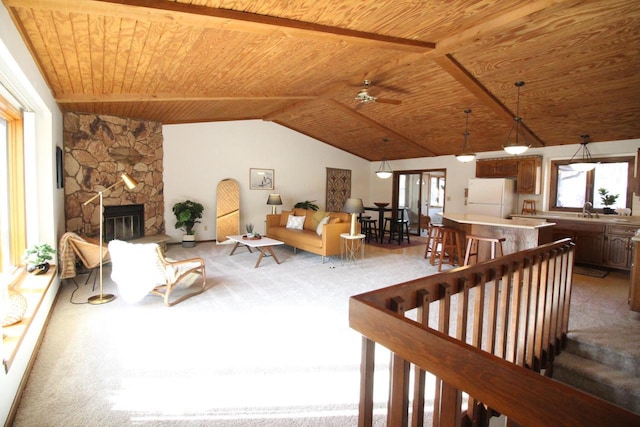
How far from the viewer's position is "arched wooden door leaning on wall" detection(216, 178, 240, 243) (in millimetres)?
7611

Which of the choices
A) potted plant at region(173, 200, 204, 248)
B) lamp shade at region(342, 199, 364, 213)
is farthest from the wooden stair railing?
potted plant at region(173, 200, 204, 248)

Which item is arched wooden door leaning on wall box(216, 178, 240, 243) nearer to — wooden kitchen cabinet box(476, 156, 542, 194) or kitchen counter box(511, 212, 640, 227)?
wooden kitchen cabinet box(476, 156, 542, 194)

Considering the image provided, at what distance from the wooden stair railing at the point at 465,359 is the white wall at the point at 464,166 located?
16.8ft

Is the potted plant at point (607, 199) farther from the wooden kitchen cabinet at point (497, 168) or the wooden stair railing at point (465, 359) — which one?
the wooden stair railing at point (465, 359)

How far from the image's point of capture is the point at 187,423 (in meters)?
1.84

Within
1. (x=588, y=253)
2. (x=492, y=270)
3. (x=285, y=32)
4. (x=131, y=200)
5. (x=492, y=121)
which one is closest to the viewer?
(x=492, y=270)

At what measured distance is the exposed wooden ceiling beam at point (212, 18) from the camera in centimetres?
228

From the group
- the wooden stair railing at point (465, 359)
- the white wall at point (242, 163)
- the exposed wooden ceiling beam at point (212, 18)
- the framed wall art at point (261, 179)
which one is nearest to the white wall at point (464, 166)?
the white wall at point (242, 163)

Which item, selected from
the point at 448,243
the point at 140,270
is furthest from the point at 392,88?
the point at 140,270

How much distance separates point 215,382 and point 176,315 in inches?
53.6

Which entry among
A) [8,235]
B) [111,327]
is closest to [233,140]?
[8,235]

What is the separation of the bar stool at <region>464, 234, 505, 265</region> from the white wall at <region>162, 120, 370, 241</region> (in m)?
5.15

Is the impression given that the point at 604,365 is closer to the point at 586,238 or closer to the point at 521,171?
the point at 586,238

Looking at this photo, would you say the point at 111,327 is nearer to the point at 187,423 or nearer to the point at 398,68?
the point at 187,423
